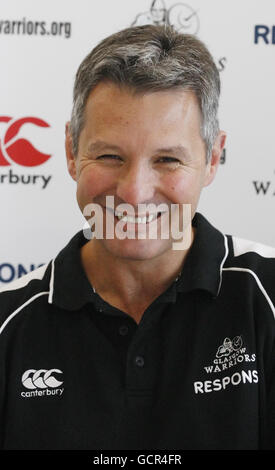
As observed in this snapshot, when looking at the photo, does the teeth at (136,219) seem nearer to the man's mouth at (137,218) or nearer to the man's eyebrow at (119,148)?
the man's mouth at (137,218)

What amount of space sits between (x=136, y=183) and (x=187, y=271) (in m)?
0.21

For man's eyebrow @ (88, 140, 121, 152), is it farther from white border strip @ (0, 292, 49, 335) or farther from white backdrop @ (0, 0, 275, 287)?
white backdrop @ (0, 0, 275, 287)

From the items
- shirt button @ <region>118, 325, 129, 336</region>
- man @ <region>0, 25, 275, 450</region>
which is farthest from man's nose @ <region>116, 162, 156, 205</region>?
shirt button @ <region>118, 325, 129, 336</region>

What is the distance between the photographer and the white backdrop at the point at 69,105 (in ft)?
6.51

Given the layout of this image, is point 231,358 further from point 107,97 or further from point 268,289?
point 107,97

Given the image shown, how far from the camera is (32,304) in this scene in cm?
118

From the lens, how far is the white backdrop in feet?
6.51

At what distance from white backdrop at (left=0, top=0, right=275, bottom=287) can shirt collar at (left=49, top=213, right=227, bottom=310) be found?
781mm

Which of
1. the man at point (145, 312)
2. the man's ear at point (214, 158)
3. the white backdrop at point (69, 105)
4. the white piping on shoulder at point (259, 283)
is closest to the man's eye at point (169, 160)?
the man at point (145, 312)

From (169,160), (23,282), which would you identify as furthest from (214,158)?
(23,282)

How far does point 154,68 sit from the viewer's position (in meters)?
1.04

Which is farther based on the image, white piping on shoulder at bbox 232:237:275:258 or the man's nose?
white piping on shoulder at bbox 232:237:275:258

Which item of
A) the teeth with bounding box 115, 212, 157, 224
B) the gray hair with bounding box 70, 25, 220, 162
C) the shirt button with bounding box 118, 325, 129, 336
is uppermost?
the gray hair with bounding box 70, 25, 220, 162

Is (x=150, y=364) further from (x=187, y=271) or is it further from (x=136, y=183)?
(x=136, y=183)
